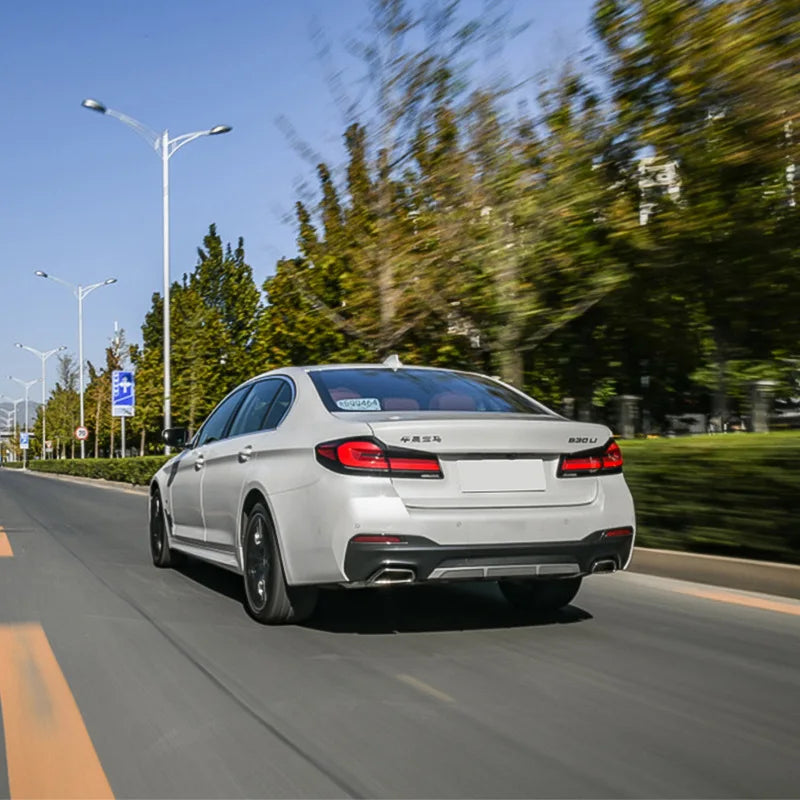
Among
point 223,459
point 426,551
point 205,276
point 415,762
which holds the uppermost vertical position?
point 205,276

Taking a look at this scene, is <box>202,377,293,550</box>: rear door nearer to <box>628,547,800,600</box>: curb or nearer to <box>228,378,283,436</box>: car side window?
<box>228,378,283,436</box>: car side window

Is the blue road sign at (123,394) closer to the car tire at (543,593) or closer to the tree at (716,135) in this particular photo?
the tree at (716,135)

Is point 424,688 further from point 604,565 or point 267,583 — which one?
point 267,583

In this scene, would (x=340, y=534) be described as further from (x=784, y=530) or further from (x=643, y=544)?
(x=643, y=544)

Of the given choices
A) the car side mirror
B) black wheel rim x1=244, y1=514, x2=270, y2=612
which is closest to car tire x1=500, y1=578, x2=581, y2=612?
black wheel rim x1=244, y1=514, x2=270, y2=612

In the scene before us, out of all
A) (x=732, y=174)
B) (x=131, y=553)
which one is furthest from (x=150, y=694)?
(x=732, y=174)

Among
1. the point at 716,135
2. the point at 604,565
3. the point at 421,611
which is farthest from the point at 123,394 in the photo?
the point at 604,565

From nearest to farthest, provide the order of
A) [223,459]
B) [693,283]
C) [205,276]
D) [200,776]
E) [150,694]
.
→ [200,776] → [150,694] → [223,459] → [693,283] → [205,276]

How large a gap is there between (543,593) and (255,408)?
7.00 ft

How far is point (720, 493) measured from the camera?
26.9ft

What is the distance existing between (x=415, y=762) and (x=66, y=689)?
191 centimetres

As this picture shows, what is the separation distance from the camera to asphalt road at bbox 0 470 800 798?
11.7ft

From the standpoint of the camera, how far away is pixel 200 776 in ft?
11.7

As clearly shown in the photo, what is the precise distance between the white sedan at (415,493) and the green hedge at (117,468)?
80.3 feet
